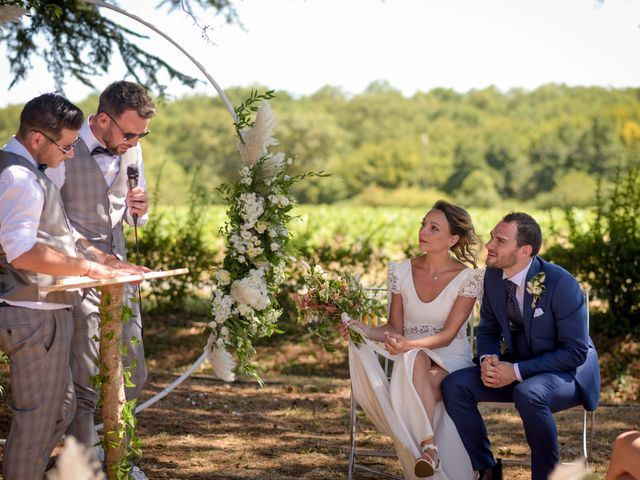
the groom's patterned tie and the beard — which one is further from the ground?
the beard

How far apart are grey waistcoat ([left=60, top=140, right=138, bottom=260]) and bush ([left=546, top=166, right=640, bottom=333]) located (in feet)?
17.5

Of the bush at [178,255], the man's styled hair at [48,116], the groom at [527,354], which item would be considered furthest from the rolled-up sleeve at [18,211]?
the bush at [178,255]

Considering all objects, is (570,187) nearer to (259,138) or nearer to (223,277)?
(259,138)

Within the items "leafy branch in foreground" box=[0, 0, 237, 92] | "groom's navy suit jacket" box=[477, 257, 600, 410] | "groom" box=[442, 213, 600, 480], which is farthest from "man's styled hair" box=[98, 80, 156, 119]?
"leafy branch in foreground" box=[0, 0, 237, 92]

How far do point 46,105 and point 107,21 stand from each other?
479cm

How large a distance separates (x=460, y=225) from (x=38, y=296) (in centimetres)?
228

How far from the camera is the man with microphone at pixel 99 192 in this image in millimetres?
3723

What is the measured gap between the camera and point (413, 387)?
4.08 metres

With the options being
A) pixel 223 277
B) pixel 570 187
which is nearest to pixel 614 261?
pixel 223 277

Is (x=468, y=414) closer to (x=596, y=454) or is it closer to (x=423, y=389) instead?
(x=423, y=389)

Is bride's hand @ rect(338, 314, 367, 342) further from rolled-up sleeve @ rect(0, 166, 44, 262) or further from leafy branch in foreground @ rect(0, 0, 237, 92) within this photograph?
leafy branch in foreground @ rect(0, 0, 237, 92)

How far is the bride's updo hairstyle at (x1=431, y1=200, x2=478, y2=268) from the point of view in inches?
176

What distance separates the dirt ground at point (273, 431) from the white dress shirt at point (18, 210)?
178 centimetres

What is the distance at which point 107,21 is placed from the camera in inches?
297
